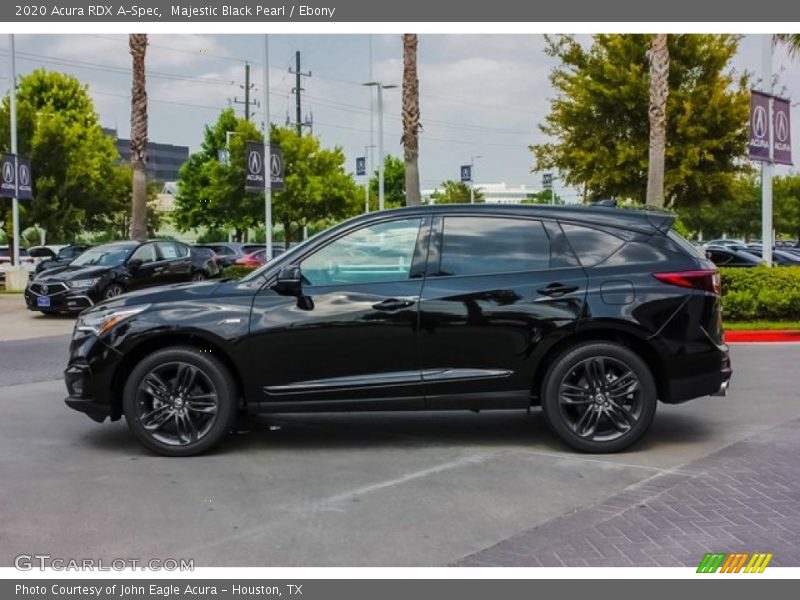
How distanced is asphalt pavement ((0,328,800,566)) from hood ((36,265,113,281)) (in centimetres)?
941

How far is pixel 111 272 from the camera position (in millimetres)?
17609

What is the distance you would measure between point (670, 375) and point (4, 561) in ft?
14.6

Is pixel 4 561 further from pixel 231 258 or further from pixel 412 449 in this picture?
pixel 231 258

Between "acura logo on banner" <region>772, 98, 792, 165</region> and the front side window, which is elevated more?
"acura logo on banner" <region>772, 98, 792, 165</region>

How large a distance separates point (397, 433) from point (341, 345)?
127 cm

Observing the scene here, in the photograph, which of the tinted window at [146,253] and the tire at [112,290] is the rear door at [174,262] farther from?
the tire at [112,290]

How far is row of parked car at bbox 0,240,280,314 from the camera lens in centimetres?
1722

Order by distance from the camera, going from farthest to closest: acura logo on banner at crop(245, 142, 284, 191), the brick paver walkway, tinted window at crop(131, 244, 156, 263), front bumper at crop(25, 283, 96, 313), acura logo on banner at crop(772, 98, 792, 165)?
acura logo on banner at crop(245, 142, 284, 191)
tinted window at crop(131, 244, 156, 263)
front bumper at crop(25, 283, 96, 313)
acura logo on banner at crop(772, 98, 792, 165)
the brick paver walkway

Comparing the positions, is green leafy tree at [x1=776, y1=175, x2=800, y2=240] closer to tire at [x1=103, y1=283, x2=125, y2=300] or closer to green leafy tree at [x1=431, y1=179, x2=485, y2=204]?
green leafy tree at [x1=431, y1=179, x2=485, y2=204]

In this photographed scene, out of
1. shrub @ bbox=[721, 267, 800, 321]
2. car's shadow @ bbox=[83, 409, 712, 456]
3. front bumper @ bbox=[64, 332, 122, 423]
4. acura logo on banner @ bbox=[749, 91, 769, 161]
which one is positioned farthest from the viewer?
acura logo on banner @ bbox=[749, 91, 769, 161]

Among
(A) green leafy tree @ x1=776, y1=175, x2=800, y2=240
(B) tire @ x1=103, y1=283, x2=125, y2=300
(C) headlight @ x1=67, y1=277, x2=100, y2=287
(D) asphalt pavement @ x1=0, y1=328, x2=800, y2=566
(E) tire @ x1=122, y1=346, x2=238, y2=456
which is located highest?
(A) green leafy tree @ x1=776, y1=175, x2=800, y2=240

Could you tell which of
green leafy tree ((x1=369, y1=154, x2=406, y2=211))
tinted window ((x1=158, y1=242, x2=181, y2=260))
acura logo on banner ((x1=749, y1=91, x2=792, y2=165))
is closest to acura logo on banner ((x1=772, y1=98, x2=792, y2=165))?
acura logo on banner ((x1=749, y1=91, x2=792, y2=165))

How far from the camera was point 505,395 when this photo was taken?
6.28 metres

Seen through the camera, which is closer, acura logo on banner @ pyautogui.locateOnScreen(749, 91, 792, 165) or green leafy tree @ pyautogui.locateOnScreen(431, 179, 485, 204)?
acura logo on banner @ pyautogui.locateOnScreen(749, 91, 792, 165)
